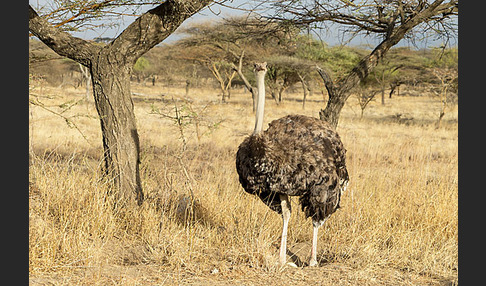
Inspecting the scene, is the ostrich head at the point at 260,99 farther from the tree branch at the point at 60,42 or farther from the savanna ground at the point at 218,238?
the tree branch at the point at 60,42

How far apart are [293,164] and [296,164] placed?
0.02m

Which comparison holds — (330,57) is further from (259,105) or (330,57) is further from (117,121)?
(259,105)

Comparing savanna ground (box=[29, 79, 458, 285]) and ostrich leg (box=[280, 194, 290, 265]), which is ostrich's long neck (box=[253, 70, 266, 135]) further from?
savanna ground (box=[29, 79, 458, 285])

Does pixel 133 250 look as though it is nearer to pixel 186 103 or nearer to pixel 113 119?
pixel 113 119

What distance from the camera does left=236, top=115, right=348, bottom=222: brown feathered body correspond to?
3389mm

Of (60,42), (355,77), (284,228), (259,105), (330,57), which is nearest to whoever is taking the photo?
(259,105)

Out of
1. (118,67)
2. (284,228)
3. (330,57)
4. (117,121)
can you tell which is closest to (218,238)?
(284,228)

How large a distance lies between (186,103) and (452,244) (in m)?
3.05

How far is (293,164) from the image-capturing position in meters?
3.41

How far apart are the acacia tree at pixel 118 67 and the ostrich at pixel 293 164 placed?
1.23m

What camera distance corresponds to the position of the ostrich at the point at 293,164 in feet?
11.1

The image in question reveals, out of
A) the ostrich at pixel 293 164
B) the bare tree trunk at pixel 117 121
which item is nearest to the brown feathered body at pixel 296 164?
the ostrich at pixel 293 164

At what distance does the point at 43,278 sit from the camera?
10.4 feet

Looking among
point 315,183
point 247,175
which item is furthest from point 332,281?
point 247,175
